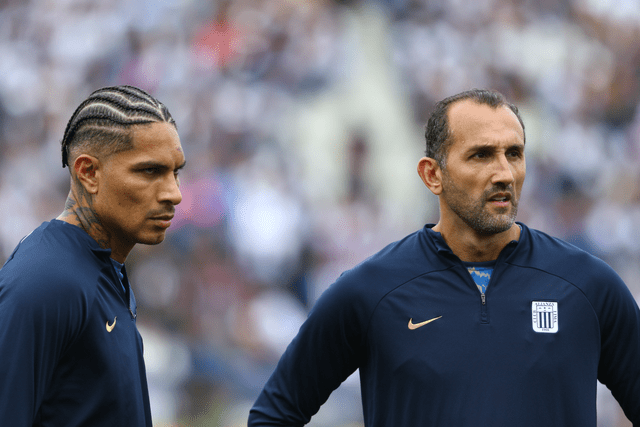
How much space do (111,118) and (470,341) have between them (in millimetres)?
1171

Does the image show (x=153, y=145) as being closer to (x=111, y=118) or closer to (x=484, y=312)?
(x=111, y=118)

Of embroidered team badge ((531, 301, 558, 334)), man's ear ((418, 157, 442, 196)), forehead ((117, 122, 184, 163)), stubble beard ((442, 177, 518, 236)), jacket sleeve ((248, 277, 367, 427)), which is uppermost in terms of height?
forehead ((117, 122, 184, 163))

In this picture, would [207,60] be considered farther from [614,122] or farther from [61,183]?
[614,122]

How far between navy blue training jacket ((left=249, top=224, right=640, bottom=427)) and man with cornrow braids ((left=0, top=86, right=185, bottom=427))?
580mm

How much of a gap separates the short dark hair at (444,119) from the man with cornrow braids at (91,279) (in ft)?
2.67

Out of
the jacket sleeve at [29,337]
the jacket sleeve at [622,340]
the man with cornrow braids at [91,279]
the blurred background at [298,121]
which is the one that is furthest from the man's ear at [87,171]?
the blurred background at [298,121]

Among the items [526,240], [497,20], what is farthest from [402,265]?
[497,20]

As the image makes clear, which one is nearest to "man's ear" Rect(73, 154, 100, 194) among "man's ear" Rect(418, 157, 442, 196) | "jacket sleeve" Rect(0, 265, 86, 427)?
"jacket sleeve" Rect(0, 265, 86, 427)

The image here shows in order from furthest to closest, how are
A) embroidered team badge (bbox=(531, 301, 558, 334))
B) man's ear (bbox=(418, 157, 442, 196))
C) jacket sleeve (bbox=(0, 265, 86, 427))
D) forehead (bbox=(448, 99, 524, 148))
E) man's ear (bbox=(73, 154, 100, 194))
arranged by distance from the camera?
man's ear (bbox=(418, 157, 442, 196)) → forehead (bbox=(448, 99, 524, 148)) → embroidered team badge (bbox=(531, 301, 558, 334)) → man's ear (bbox=(73, 154, 100, 194)) → jacket sleeve (bbox=(0, 265, 86, 427))

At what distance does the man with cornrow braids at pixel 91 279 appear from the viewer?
5.24ft

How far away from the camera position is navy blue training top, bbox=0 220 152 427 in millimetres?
1574

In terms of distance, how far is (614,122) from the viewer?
662cm

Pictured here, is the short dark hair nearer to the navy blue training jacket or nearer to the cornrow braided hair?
the navy blue training jacket

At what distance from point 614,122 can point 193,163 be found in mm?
3840
